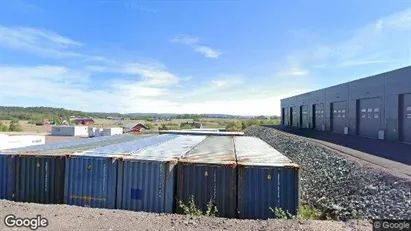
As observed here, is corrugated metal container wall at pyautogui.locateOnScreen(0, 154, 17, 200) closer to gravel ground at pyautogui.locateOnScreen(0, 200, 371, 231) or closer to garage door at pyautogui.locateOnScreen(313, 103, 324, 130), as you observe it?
gravel ground at pyautogui.locateOnScreen(0, 200, 371, 231)

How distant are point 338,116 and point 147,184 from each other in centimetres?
3589

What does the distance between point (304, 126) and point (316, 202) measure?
45.5 metres

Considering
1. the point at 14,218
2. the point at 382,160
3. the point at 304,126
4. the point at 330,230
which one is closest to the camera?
the point at 330,230

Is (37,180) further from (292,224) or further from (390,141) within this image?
(390,141)

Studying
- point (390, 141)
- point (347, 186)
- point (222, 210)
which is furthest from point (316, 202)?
point (390, 141)

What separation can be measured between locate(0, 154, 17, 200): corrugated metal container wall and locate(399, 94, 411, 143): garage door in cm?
2928

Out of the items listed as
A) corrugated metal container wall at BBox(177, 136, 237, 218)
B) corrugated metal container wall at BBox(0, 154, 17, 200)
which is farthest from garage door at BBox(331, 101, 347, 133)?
corrugated metal container wall at BBox(0, 154, 17, 200)

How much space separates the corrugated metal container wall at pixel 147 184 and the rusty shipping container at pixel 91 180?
1.13 ft

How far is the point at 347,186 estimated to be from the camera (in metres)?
13.1

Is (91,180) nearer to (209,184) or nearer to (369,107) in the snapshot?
(209,184)

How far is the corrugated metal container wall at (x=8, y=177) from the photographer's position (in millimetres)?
11281

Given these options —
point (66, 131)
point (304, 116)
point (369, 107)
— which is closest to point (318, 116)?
point (304, 116)

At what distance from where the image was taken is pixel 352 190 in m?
12.5

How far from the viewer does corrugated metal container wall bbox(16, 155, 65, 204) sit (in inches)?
430
